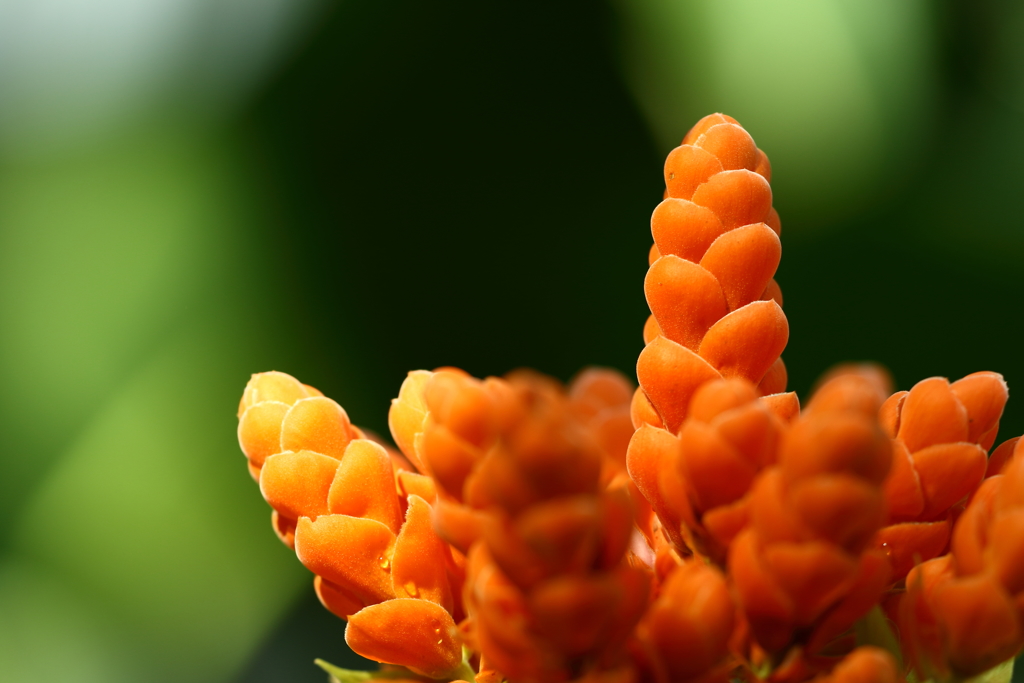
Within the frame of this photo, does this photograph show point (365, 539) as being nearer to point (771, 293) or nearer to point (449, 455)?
point (449, 455)

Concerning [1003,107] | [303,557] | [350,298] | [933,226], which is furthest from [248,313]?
[1003,107]

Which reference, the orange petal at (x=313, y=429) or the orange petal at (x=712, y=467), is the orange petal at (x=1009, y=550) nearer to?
the orange petal at (x=712, y=467)

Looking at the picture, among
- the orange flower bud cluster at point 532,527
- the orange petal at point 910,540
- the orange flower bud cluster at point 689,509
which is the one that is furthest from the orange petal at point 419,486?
the orange petal at point 910,540

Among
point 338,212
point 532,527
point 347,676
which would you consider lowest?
point 347,676

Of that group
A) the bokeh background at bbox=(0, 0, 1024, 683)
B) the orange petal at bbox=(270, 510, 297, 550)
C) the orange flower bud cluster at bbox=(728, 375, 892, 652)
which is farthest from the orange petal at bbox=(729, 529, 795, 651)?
the bokeh background at bbox=(0, 0, 1024, 683)

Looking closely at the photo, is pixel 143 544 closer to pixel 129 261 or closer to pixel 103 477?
pixel 103 477

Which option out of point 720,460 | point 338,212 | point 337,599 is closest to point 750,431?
point 720,460
